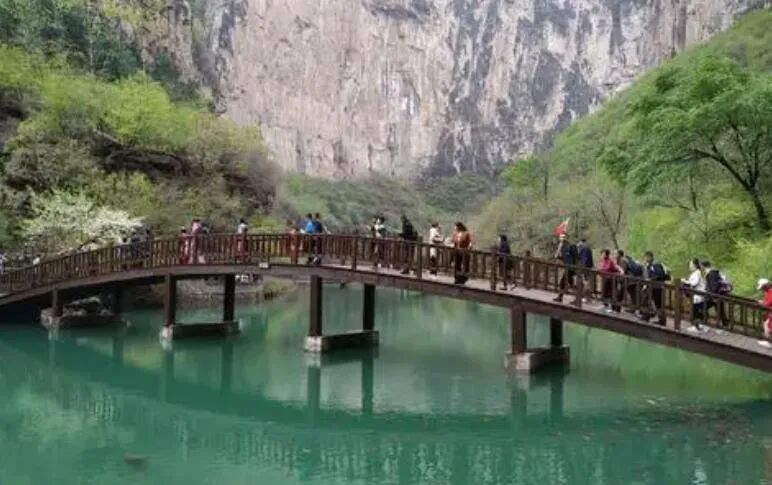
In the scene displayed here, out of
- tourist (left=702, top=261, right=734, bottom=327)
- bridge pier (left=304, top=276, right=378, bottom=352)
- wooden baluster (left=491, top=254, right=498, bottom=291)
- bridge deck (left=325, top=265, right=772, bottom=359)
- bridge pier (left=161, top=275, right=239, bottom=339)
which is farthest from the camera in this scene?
bridge pier (left=161, top=275, right=239, bottom=339)

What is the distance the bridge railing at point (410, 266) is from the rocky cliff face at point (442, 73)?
77.0 m

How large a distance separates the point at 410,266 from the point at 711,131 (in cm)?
904

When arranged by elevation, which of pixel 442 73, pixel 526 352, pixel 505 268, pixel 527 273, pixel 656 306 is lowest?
pixel 526 352

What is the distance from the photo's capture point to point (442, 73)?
118 meters

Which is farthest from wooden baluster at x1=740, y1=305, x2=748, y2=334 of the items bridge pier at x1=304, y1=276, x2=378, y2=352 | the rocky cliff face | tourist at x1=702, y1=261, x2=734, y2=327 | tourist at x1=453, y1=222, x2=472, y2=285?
the rocky cliff face

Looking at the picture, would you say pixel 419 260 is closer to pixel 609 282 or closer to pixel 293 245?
pixel 293 245

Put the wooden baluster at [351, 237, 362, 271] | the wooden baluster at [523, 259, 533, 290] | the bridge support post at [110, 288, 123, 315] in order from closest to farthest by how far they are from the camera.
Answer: the wooden baluster at [523, 259, 533, 290]
the wooden baluster at [351, 237, 362, 271]
the bridge support post at [110, 288, 123, 315]

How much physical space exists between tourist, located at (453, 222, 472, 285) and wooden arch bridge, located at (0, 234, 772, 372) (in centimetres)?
3

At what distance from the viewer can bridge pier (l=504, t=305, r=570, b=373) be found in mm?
21328

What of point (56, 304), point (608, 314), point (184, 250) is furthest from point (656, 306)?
point (56, 304)

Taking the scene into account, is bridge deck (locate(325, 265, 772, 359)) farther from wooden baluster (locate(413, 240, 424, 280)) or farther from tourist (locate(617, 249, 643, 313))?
tourist (locate(617, 249, 643, 313))

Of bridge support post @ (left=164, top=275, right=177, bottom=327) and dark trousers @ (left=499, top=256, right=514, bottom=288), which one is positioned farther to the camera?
bridge support post @ (left=164, top=275, right=177, bottom=327)

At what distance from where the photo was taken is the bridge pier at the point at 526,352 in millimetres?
21328

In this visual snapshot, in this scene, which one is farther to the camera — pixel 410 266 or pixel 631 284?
pixel 410 266
